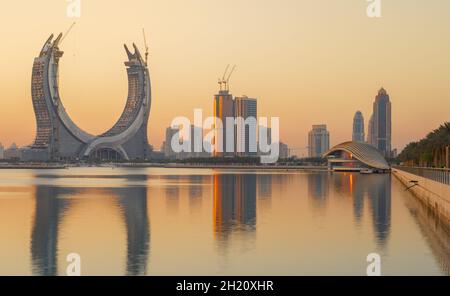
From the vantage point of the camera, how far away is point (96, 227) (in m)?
25.9

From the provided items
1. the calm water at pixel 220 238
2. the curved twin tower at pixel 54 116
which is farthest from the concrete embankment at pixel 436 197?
the curved twin tower at pixel 54 116

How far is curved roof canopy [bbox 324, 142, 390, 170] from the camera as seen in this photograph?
119 m

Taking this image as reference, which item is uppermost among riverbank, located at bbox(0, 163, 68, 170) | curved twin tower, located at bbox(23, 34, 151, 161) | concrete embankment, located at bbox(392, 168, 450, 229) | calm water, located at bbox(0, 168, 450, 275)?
curved twin tower, located at bbox(23, 34, 151, 161)

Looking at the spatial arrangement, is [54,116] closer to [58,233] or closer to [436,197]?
[436,197]

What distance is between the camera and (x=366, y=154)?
121938 millimetres

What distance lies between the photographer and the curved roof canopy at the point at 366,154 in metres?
119

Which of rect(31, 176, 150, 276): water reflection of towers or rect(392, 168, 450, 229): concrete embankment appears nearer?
rect(31, 176, 150, 276): water reflection of towers

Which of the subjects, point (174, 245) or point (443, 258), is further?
point (174, 245)

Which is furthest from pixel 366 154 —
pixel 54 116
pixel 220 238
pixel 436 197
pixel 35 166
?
pixel 220 238

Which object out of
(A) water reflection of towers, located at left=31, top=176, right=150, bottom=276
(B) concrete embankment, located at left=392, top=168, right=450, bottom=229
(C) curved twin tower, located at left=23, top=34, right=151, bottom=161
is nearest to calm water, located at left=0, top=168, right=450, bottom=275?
(A) water reflection of towers, located at left=31, top=176, right=150, bottom=276

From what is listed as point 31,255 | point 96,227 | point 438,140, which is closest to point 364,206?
point 96,227

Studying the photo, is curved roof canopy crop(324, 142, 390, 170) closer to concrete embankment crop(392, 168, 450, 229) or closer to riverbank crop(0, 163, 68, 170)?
concrete embankment crop(392, 168, 450, 229)
